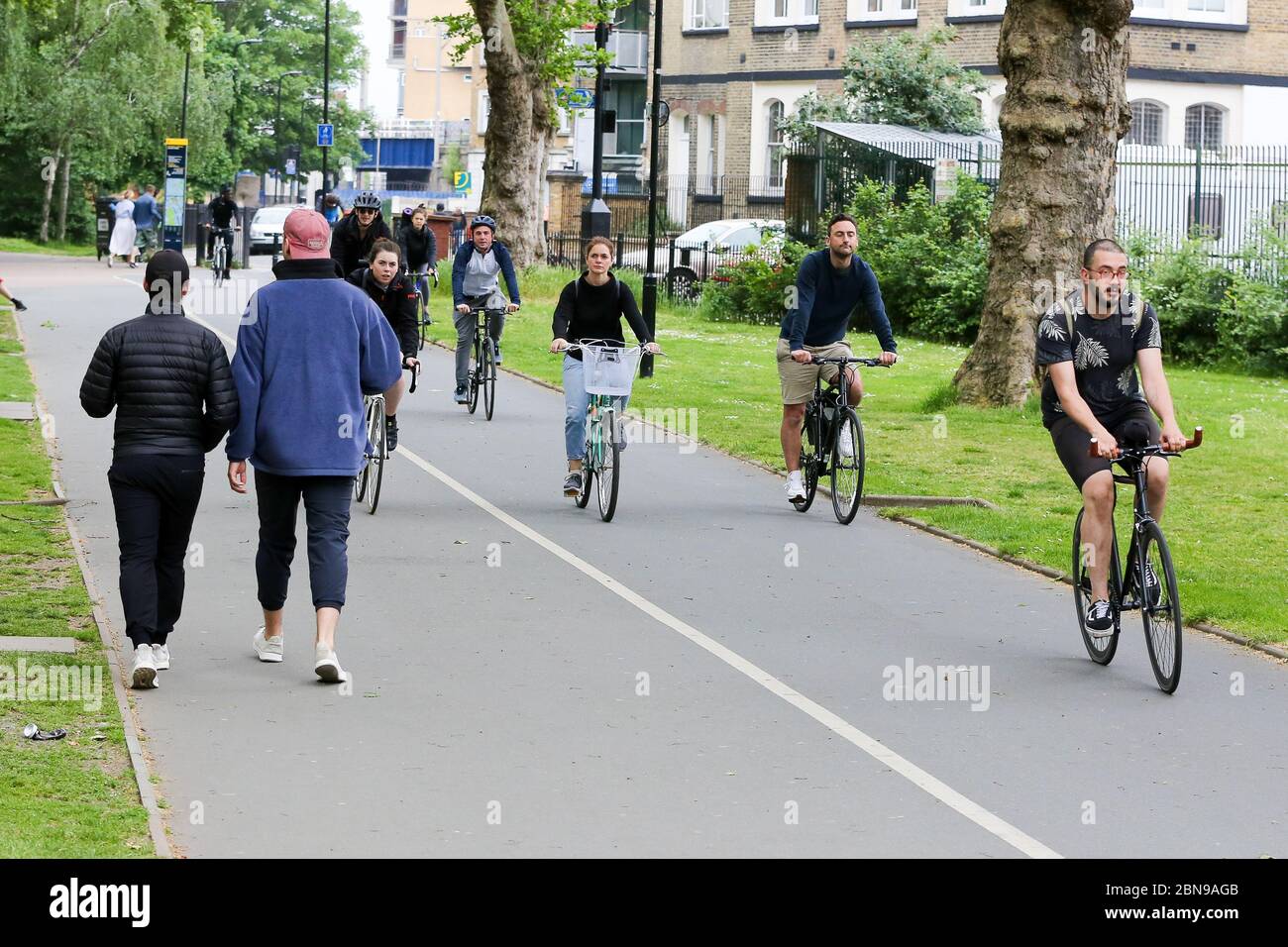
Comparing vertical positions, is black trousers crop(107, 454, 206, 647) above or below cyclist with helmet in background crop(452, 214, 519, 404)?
below

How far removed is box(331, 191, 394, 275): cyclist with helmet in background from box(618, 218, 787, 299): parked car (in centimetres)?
1492

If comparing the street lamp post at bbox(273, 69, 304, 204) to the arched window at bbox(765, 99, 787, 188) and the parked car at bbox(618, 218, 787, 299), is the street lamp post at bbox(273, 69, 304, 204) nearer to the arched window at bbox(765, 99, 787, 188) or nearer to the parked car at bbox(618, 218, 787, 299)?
the arched window at bbox(765, 99, 787, 188)

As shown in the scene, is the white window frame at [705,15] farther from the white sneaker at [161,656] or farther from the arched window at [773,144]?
the white sneaker at [161,656]

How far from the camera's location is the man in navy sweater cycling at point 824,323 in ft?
43.8

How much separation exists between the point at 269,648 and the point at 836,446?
571 centimetres

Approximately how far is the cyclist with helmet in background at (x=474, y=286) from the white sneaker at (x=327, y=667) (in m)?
11.0

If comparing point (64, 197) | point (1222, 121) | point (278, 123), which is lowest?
point (64, 197)

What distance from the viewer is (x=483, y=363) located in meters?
19.4

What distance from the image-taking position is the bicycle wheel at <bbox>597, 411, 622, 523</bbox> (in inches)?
516

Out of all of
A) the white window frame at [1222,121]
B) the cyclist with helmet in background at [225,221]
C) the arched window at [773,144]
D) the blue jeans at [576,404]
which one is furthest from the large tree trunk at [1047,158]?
the arched window at [773,144]

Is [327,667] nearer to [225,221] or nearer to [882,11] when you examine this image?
[225,221]

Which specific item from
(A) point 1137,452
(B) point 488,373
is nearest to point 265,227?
(B) point 488,373

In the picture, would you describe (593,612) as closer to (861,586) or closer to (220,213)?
(861,586)

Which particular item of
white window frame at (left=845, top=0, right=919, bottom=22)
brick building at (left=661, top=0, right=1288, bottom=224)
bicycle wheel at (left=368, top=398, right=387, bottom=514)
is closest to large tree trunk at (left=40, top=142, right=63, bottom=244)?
brick building at (left=661, top=0, right=1288, bottom=224)
